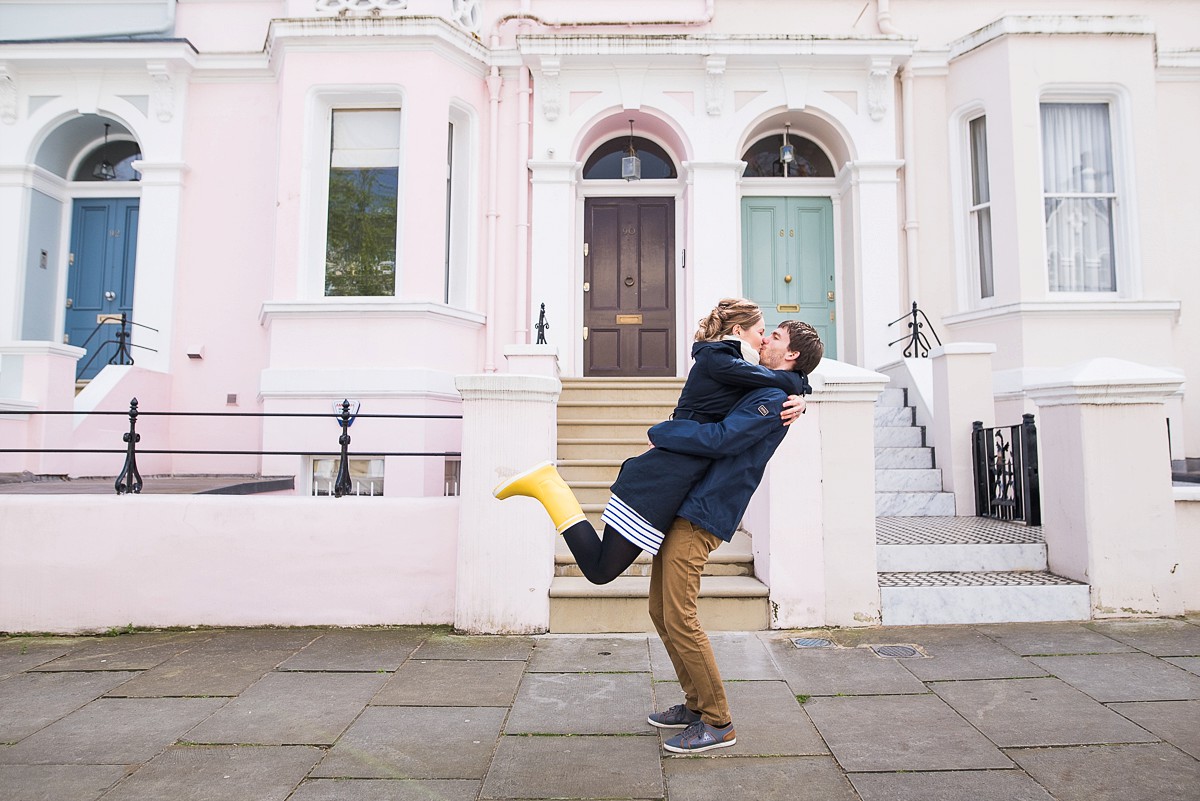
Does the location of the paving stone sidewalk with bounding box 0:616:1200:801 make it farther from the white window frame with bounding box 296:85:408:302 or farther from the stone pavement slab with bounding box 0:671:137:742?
the white window frame with bounding box 296:85:408:302

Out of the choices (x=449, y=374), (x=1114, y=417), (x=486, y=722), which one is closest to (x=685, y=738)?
(x=486, y=722)

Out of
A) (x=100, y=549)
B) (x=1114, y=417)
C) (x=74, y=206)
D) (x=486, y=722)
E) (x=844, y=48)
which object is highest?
(x=844, y=48)

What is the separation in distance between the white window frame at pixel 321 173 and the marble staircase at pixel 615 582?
3.16 metres

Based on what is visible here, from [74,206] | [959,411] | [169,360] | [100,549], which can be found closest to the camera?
[100,549]

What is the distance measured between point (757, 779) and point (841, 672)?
145cm

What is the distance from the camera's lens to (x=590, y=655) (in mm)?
4414

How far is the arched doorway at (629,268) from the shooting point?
9891 mm

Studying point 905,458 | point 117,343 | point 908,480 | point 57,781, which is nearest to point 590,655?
point 57,781

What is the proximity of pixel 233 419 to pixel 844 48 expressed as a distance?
869cm

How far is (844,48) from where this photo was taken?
9258mm

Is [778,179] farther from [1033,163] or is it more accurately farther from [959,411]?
[959,411]

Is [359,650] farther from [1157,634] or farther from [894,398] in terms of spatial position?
[894,398]

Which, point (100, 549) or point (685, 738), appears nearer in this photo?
point (685, 738)

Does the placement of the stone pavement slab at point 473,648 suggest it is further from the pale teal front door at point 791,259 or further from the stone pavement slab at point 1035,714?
the pale teal front door at point 791,259
